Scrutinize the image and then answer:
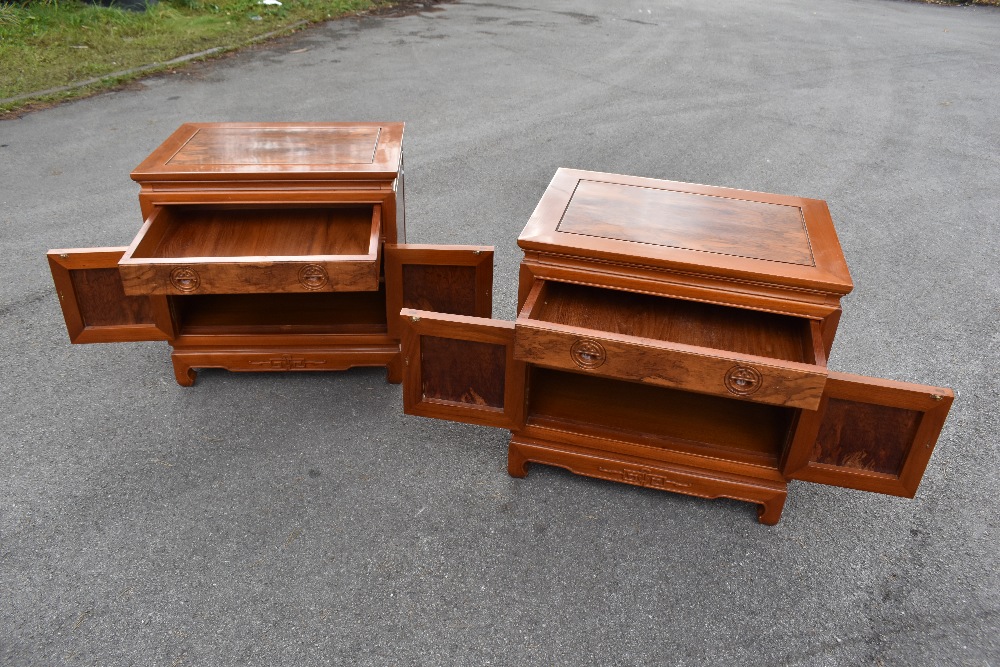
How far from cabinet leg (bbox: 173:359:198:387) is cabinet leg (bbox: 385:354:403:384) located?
2.20 feet

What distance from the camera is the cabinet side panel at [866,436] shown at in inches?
75.6

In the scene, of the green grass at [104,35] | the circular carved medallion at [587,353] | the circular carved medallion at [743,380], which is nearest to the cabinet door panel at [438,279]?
the circular carved medallion at [587,353]

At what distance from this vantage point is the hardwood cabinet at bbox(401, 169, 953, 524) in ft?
6.26

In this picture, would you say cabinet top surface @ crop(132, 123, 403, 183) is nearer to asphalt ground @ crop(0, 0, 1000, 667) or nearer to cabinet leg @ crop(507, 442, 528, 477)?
asphalt ground @ crop(0, 0, 1000, 667)

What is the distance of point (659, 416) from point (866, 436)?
1.90 feet

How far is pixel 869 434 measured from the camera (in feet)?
6.43

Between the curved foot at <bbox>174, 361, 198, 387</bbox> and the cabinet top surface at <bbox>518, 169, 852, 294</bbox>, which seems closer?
the cabinet top surface at <bbox>518, 169, 852, 294</bbox>

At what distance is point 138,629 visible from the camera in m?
1.84

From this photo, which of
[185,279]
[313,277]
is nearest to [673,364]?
[313,277]

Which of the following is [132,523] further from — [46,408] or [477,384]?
[477,384]

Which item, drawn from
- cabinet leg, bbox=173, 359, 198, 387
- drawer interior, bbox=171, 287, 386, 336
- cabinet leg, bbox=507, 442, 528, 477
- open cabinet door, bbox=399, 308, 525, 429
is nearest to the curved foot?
cabinet leg, bbox=173, 359, 198, 387

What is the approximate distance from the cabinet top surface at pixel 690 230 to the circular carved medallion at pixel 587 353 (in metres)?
0.28

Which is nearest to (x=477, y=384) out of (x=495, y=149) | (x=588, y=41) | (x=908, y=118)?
(x=495, y=149)

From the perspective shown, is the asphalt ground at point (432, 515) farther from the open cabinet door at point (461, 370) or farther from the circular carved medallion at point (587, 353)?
the circular carved medallion at point (587, 353)
